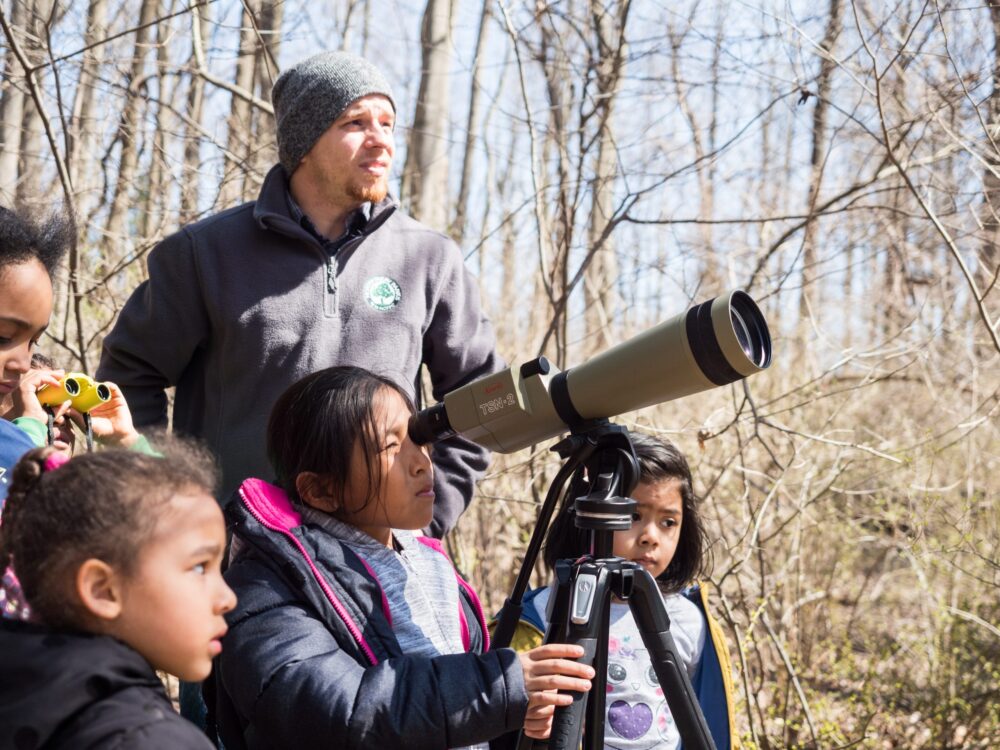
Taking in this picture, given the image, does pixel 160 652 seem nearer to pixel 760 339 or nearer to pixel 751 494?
pixel 760 339

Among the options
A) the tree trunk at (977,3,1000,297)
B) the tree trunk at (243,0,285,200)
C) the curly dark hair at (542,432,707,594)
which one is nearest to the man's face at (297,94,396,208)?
the curly dark hair at (542,432,707,594)

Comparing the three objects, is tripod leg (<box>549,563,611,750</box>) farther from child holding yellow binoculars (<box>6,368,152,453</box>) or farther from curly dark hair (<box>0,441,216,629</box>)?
child holding yellow binoculars (<box>6,368,152,453</box>)

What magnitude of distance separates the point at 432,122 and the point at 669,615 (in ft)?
12.1

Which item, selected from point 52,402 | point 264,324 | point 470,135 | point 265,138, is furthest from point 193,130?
point 52,402

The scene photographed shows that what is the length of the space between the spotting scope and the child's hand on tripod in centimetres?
38

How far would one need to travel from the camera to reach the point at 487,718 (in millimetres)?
1647

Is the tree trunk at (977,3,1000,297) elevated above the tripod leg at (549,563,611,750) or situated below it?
above

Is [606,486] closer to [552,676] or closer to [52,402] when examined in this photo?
[552,676]

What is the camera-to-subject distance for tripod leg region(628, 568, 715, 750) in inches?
69.4

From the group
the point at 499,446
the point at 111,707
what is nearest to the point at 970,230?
the point at 499,446

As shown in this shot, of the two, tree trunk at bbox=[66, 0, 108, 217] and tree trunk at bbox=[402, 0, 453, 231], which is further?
tree trunk at bbox=[402, 0, 453, 231]

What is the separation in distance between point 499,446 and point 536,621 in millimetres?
669

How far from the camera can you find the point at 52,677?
4.01 feet

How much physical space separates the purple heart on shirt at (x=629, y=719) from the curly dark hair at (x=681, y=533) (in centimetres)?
32
